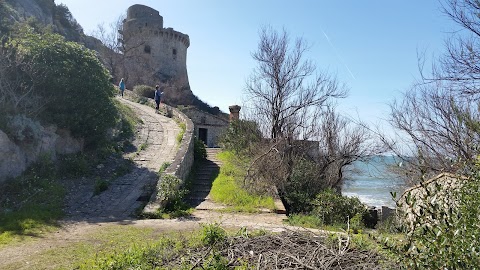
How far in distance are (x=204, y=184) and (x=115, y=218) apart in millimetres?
4662

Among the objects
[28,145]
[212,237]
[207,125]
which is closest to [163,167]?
[28,145]

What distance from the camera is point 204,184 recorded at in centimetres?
1252

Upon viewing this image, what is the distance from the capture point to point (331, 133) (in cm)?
1339

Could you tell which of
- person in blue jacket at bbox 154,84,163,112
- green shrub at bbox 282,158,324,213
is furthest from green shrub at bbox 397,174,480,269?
person in blue jacket at bbox 154,84,163,112

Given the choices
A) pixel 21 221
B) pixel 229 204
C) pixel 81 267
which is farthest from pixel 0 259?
pixel 229 204

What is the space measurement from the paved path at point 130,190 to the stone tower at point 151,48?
25842mm

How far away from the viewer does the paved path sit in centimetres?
852

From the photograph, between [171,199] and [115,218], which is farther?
[171,199]

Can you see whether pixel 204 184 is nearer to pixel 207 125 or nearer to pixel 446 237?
pixel 446 237

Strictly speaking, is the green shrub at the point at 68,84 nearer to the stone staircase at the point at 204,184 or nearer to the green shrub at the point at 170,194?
the stone staircase at the point at 204,184

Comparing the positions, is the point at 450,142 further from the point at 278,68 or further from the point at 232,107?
the point at 232,107

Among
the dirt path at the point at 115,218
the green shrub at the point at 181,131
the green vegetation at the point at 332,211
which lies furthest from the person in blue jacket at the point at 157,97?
the green vegetation at the point at 332,211

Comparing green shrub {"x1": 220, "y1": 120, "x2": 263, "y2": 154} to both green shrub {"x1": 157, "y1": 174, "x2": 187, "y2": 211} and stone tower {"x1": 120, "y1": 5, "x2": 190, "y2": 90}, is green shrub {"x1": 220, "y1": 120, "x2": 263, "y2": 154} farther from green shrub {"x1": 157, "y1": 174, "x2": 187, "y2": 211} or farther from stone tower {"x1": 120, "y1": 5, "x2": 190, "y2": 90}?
stone tower {"x1": 120, "y1": 5, "x2": 190, "y2": 90}

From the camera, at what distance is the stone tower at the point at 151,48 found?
4144cm
